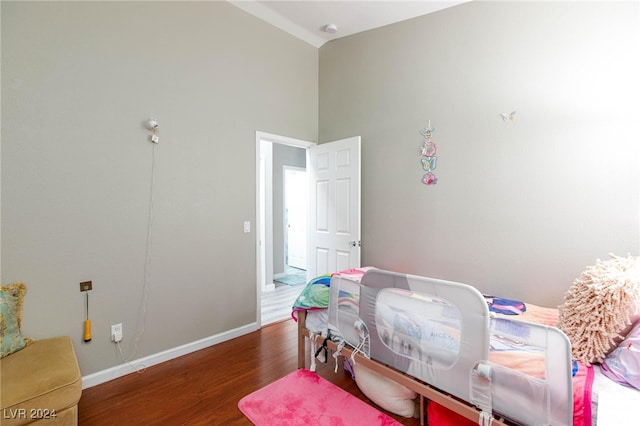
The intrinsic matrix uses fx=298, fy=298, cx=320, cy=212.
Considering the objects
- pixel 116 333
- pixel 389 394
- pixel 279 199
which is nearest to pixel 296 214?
pixel 279 199

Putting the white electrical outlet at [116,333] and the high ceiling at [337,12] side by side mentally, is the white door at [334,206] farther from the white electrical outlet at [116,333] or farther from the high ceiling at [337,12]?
the white electrical outlet at [116,333]

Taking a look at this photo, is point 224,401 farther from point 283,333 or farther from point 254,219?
point 254,219

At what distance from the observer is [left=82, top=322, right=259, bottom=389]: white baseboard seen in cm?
227

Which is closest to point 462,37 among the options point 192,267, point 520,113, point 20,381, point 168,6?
point 520,113

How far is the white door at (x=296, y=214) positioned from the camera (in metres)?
6.21

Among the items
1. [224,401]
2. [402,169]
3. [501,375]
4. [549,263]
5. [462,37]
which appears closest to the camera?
[501,375]

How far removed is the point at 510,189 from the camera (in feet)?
8.03

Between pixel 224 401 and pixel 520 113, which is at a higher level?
pixel 520 113

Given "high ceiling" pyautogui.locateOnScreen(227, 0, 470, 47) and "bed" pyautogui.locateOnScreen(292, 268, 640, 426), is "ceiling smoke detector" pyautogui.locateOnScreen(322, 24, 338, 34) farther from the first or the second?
"bed" pyautogui.locateOnScreen(292, 268, 640, 426)

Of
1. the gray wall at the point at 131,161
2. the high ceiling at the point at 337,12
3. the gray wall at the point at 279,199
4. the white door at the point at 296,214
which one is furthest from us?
the white door at the point at 296,214

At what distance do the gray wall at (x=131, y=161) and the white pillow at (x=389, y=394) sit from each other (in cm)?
167

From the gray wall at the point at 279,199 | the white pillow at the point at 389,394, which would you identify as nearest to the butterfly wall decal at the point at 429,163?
the white pillow at the point at 389,394

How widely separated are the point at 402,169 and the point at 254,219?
5.45ft

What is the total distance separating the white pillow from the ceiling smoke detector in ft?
10.9
